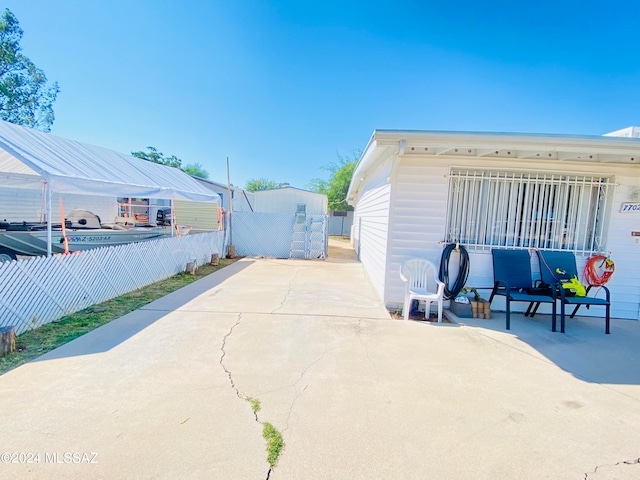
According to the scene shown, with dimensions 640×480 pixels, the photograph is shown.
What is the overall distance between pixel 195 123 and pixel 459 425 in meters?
Answer: 21.8

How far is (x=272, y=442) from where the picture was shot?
1.90 meters

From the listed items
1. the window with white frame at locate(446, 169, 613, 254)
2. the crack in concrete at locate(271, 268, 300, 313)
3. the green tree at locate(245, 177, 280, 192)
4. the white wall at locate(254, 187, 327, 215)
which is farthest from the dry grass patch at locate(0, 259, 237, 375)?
the green tree at locate(245, 177, 280, 192)

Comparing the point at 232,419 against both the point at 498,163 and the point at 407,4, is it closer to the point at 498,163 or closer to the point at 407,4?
the point at 498,163

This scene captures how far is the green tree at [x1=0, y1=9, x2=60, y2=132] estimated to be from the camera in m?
14.5

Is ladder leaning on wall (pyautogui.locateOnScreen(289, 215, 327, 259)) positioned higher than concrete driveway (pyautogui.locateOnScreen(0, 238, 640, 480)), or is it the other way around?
ladder leaning on wall (pyautogui.locateOnScreen(289, 215, 327, 259))

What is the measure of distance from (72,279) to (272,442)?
14.0 ft

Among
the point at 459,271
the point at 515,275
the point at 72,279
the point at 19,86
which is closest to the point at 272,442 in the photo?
the point at 459,271

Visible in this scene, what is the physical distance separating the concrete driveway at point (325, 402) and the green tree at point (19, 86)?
747 inches

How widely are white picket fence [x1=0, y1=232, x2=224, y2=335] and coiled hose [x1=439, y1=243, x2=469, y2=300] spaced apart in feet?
19.1

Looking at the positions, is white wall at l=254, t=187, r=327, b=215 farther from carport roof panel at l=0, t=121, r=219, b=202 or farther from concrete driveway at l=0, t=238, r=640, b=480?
concrete driveway at l=0, t=238, r=640, b=480

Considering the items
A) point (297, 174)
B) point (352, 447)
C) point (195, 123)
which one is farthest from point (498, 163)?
point (297, 174)

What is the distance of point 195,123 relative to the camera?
19.4 meters

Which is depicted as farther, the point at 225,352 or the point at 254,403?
the point at 225,352

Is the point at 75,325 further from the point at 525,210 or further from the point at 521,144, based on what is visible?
the point at 525,210
